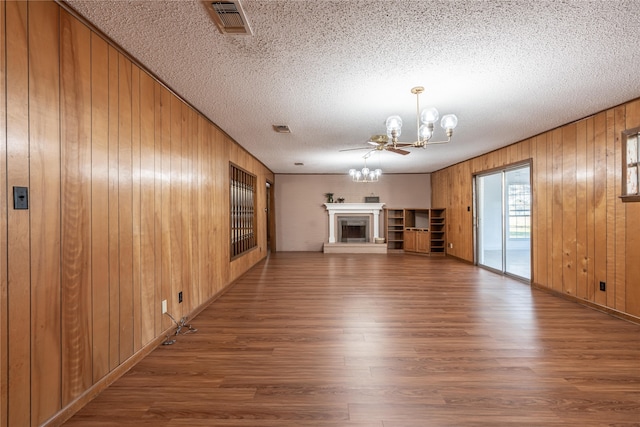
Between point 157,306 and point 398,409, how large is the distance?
2.17 m

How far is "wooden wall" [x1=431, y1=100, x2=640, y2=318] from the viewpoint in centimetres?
334

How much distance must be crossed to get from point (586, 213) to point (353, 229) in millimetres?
6014

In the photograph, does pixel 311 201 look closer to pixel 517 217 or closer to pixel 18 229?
pixel 517 217

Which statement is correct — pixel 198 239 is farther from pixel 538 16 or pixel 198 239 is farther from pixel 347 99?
pixel 538 16

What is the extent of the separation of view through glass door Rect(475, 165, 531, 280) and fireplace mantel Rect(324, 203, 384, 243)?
3.11m

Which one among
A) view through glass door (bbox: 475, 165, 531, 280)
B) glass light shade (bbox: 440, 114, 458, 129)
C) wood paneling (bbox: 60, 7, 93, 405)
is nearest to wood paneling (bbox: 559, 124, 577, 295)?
view through glass door (bbox: 475, 165, 531, 280)

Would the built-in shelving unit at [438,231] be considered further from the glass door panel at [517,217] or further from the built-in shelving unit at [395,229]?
the glass door panel at [517,217]

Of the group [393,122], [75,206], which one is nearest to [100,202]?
[75,206]

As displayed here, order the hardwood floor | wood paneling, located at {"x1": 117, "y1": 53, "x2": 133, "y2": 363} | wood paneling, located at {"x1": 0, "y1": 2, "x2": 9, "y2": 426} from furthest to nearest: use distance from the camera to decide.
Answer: wood paneling, located at {"x1": 117, "y1": 53, "x2": 133, "y2": 363} → the hardwood floor → wood paneling, located at {"x1": 0, "y1": 2, "x2": 9, "y2": 426}

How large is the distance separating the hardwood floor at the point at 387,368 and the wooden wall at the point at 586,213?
413 mm

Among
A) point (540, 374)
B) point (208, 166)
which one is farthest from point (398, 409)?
point (208, 166)

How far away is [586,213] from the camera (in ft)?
12.6

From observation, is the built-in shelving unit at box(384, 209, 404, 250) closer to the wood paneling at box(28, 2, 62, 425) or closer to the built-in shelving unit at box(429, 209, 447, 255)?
the built-in shelving unit at box(429, 209, 447, 255)

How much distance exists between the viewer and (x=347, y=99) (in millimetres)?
3176
